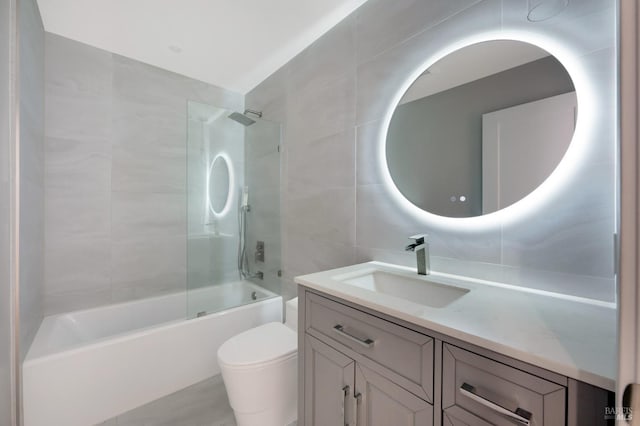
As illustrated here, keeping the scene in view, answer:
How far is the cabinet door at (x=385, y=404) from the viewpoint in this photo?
0.75 metres

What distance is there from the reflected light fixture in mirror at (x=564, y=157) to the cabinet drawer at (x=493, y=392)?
71 cm

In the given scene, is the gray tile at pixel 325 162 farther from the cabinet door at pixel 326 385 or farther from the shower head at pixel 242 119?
the cabinet door at pixel 326 385

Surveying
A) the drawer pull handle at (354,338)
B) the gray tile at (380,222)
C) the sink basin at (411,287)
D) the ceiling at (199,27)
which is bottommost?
the drawer pull handle at (354,338)

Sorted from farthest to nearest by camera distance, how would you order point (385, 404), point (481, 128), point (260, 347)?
point (260, 347) → point (481, 128) → point (385, 404)

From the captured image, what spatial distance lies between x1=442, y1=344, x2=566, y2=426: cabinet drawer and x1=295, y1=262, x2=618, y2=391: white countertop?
0.16 ft

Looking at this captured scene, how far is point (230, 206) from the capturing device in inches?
95.7

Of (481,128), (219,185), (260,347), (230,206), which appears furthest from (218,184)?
(481,128)

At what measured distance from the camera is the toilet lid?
133cm

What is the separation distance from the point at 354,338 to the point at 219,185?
189 cm

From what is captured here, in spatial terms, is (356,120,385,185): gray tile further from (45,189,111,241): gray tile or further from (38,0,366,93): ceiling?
(45,189,111,241): gray tile

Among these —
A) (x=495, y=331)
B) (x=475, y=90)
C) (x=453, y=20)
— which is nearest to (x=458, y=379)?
(x=495, y=331)

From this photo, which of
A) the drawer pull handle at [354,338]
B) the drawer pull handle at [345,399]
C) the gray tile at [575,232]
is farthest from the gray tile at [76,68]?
the gray tile at [575,232]

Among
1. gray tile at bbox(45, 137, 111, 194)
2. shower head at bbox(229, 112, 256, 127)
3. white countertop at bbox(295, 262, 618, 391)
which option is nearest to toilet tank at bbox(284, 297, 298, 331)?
white countertop at bbox(295, 262, 618, 391)

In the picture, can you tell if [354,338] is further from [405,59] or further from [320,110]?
[320,110]
